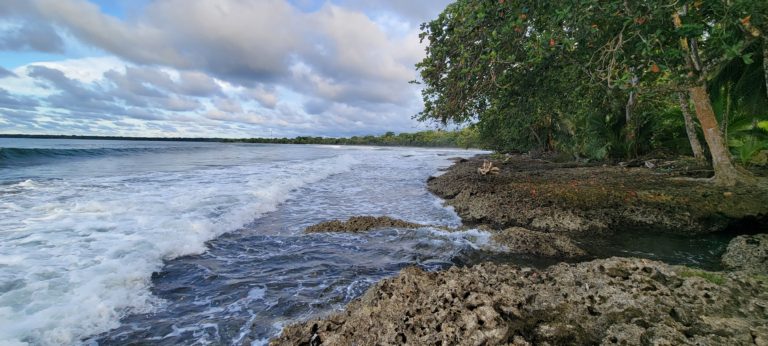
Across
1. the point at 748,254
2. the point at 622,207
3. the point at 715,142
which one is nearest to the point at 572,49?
the point at 622,207

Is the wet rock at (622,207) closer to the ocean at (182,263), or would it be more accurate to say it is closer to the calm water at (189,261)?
the calm water at (189,261)

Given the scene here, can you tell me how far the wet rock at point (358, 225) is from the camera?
7.25 m

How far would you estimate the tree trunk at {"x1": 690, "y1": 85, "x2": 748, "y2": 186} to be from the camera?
7.55 metres

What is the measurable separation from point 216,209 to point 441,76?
22.4ft

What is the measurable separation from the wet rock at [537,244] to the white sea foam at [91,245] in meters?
3.87

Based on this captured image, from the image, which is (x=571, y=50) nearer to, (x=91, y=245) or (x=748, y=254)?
(x=748, y=254)

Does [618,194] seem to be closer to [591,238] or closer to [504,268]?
[591,238]

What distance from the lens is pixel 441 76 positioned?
7.39 m

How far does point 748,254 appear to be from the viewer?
15.5 feet

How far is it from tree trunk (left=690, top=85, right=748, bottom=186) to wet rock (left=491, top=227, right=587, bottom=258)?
4.85 meters

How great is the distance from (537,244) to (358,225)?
140 inches

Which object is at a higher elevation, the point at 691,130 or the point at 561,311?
the point at 691,130

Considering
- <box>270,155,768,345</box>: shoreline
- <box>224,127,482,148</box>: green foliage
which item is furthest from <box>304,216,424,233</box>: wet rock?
<box>224,127,482,148</box>: green foliage

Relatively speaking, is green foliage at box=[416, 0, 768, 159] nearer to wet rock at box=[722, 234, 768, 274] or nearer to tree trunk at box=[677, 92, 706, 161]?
tree trunk at box=[677, 92, 706, 161]
